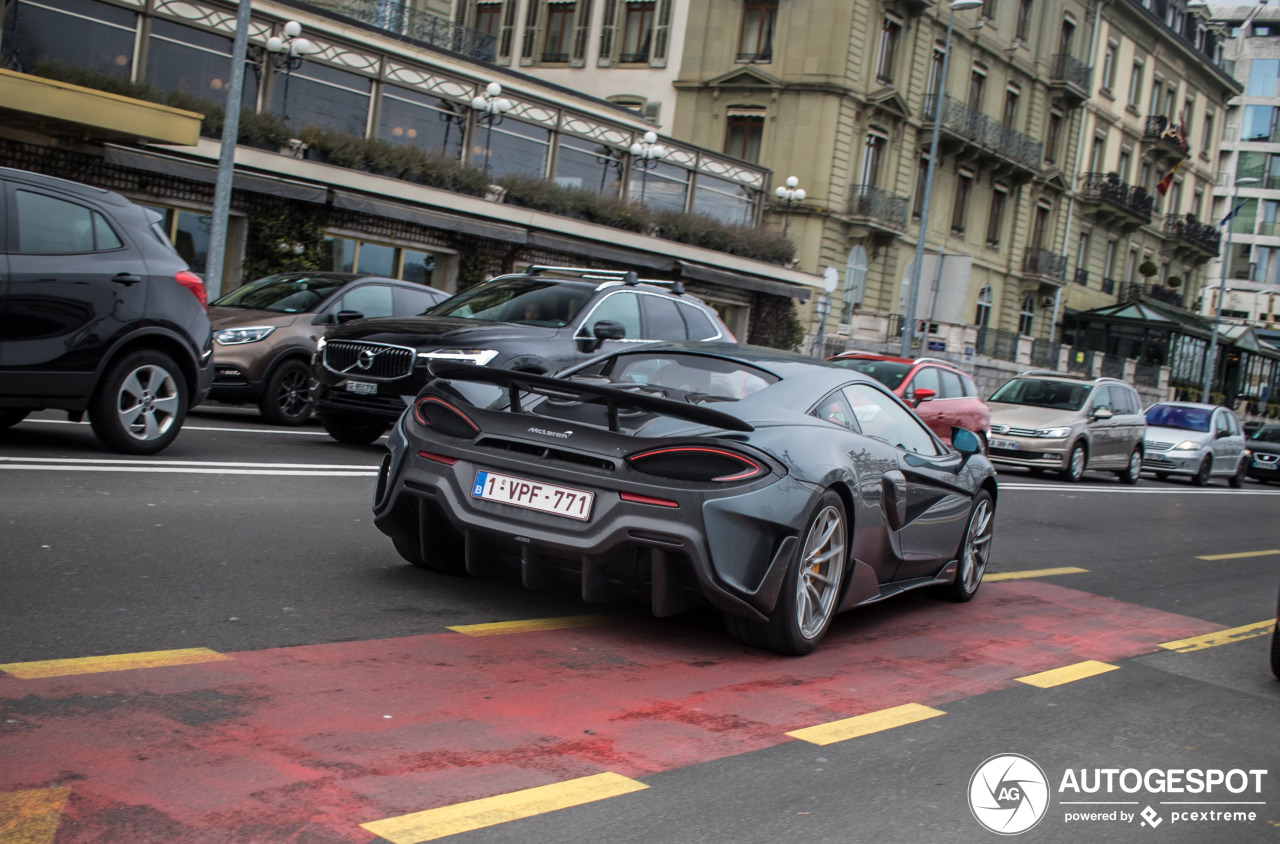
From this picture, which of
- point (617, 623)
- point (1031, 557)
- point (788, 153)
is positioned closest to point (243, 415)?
point (1031, 557)

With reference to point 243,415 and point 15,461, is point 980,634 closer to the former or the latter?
point 15,461

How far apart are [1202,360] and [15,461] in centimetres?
6195

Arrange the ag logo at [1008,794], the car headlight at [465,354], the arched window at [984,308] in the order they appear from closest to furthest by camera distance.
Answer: the ag logo at [1008,794] < the car headlight at [465,354] < the arched window at [984,308]

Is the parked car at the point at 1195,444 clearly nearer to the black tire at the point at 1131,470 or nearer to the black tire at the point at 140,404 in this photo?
the black tire at the point at 1131,470

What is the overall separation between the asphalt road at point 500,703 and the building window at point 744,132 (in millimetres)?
35788

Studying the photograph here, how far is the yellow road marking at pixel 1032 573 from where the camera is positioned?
9164 mm

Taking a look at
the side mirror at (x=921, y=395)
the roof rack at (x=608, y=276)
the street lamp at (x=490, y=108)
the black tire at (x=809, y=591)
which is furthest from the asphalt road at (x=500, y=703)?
the street lamp at (x=490, y=108)

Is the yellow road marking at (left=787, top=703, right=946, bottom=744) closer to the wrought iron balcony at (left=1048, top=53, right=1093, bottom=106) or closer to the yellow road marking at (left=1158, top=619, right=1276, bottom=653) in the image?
the yellow road marking at (left=1158, top=619, right=1276, bottom=653)

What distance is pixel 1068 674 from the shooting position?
6098 mm

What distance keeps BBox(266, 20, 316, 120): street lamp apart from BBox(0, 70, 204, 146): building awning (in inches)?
194

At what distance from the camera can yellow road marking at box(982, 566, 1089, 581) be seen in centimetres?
916

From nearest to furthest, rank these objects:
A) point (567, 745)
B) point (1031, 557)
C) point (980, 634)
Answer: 1. point (567, 745)
2. point (980, 634)
3. point (1031, 557)

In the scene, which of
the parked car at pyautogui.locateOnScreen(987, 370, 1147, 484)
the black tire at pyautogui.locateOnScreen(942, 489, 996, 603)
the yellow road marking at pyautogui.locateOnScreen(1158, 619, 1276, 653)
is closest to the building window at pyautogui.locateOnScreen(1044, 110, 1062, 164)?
the parked car at pyautogui.locateOnScreen(987, 370, 1147, 484)

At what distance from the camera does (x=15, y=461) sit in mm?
8438
